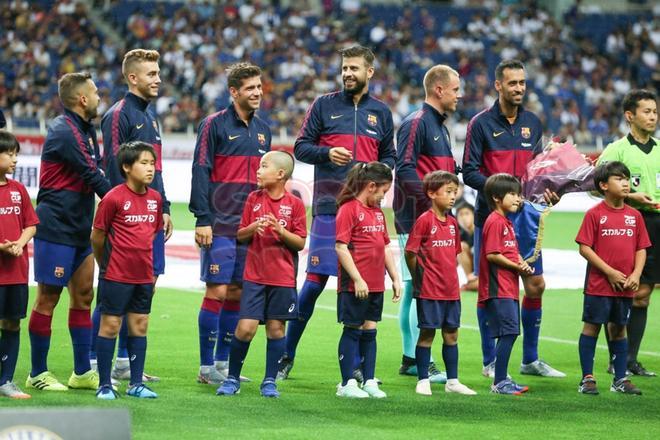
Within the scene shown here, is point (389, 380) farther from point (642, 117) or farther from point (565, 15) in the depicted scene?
point (565, 15)

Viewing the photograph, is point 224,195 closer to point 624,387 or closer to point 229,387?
A: point 229,387

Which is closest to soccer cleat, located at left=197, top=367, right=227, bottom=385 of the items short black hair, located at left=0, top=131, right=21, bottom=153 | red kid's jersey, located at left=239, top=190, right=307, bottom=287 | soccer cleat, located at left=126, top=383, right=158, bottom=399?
soccer cleat, located at left=126, top=383, right=158, bottom=399

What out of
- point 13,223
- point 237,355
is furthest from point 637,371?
point 13,223

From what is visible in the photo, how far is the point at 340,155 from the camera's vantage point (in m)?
9.28

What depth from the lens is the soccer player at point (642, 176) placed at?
397 inches

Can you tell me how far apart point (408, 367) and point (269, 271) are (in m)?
1.96

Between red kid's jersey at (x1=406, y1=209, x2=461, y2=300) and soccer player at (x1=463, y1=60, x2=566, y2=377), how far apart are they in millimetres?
941

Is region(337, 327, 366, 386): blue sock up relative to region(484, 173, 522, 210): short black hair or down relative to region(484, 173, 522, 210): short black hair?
down

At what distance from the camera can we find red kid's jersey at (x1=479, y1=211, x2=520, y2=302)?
9.25m

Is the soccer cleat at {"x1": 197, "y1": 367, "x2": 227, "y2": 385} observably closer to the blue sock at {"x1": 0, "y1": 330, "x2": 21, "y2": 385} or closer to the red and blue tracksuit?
the blue sock at {"x1": 0, "y1": 330, "x2": 21, "y2": 385}

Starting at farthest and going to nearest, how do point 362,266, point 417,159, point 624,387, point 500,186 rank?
point 417,159 → point 500,186 → point 624,387 → point 362,266

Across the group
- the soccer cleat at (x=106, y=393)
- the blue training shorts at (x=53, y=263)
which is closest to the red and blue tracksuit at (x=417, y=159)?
the blue training shorts at (x=53, y=263)

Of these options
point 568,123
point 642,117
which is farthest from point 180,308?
point 568,123

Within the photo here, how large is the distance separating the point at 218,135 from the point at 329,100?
106 cm
